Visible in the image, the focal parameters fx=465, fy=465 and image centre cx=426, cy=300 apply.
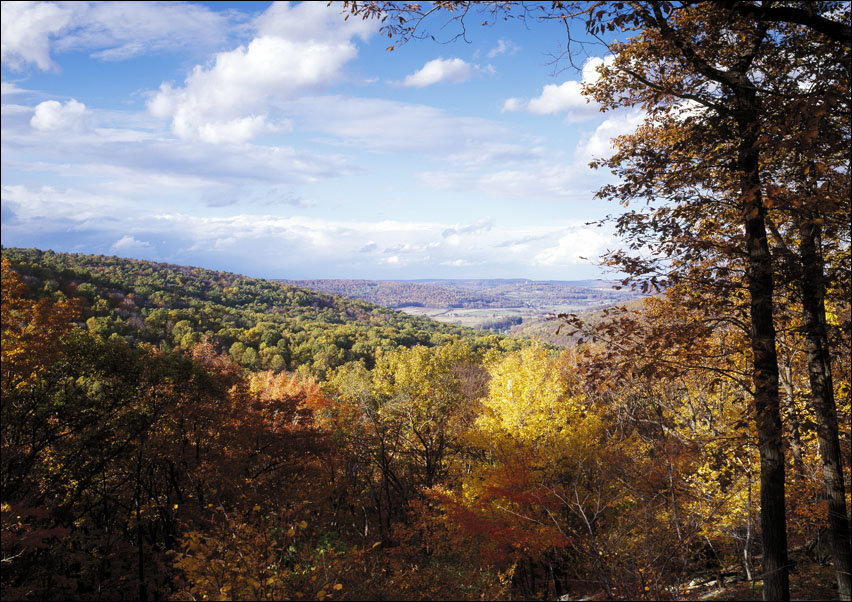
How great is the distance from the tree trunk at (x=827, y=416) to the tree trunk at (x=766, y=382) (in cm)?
61

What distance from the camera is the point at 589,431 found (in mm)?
22422

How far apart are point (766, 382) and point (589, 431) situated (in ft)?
55.4

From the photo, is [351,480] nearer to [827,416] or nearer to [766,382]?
[827,416]

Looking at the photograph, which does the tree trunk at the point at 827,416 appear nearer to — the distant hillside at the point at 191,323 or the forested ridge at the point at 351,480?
the forested ridge at the point at 351,480

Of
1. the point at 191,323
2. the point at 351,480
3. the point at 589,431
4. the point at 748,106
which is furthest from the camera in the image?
the point at 191,323

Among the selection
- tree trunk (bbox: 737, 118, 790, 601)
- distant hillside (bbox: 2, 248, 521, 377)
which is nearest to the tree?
tree trunk (bbox: 737, 118, 790, 601)

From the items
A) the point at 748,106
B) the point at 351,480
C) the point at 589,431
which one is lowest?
the point at 351,480

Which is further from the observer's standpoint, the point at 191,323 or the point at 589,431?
the point at 191,323

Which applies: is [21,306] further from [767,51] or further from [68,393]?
[767,51]

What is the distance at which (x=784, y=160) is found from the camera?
758 centimetres

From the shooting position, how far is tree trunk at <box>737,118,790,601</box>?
6664 mm

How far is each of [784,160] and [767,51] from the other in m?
1.71

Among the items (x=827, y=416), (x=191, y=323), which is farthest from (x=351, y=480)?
(x=191, y=323)

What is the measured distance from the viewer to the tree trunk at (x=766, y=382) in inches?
262
